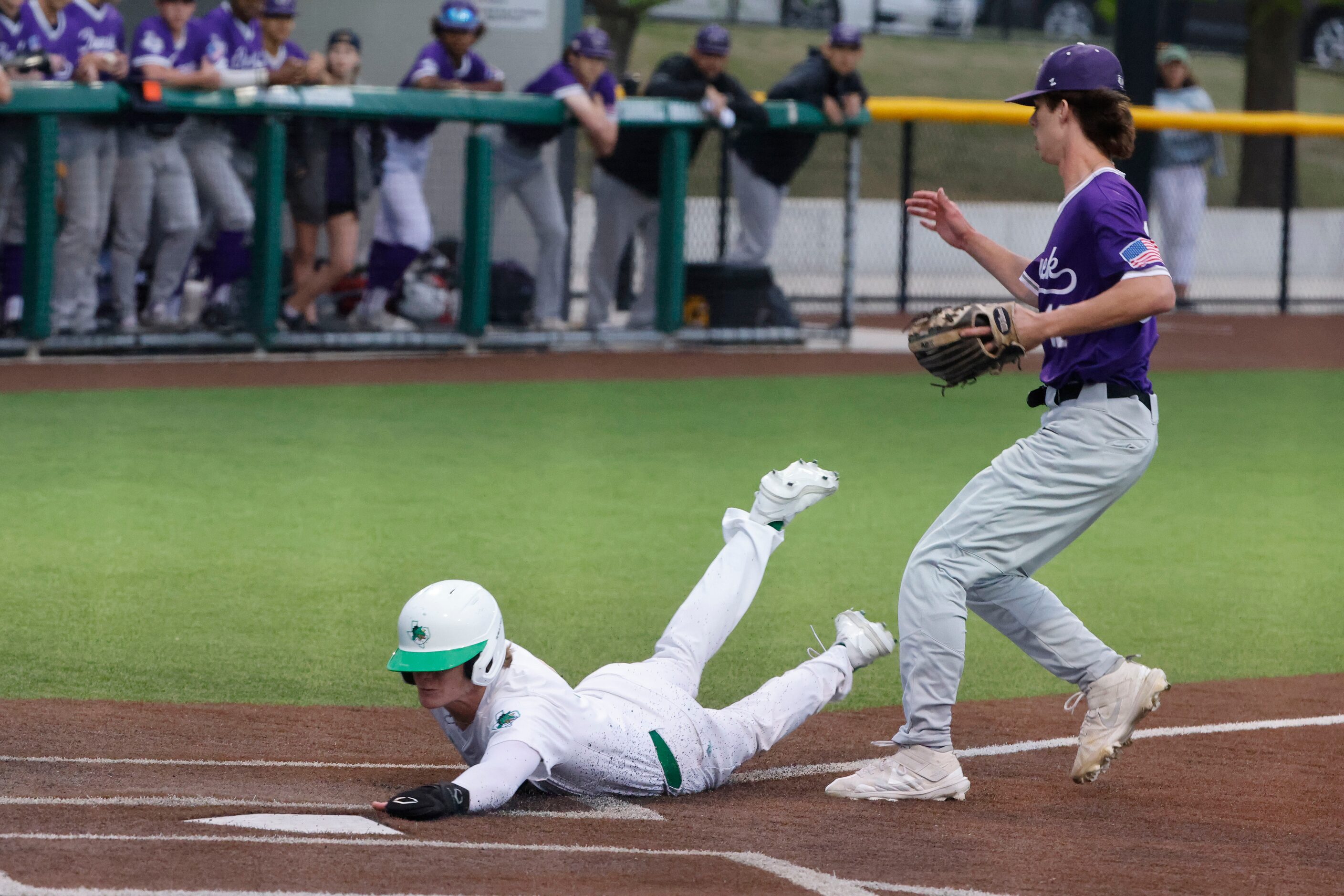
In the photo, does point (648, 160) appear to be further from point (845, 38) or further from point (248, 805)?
point (248, 805)

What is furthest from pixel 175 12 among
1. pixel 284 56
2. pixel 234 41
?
pixel 284 56

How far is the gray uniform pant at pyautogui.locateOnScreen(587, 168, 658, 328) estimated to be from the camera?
46.5ft

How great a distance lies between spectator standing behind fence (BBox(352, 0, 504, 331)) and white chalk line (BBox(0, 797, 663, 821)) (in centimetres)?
900

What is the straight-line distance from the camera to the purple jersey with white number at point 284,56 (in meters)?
12.9

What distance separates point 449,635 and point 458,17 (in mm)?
9478

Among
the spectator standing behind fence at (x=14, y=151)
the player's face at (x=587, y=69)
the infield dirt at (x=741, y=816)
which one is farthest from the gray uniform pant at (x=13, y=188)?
the infield dirt at (x=741, y=816)

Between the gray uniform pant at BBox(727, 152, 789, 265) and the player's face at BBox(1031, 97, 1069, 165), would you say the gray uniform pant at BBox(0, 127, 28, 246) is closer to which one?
the gray uniform pant at BBox(727, 152, 789, 265)

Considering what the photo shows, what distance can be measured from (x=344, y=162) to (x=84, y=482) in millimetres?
4478

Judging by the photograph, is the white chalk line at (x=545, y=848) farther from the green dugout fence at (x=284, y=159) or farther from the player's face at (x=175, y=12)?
the player's face at (x=175, y=12)

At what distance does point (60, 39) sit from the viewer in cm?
1215

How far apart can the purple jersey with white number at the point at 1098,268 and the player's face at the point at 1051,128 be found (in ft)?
0.40

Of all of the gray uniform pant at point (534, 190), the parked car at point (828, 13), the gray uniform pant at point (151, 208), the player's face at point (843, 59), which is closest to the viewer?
the gray uniform pant at point (151, 208)

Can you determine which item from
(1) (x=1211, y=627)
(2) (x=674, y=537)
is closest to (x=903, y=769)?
(1) (x=1211, y=627)

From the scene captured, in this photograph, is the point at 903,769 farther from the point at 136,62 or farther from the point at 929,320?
the point at 136,62
